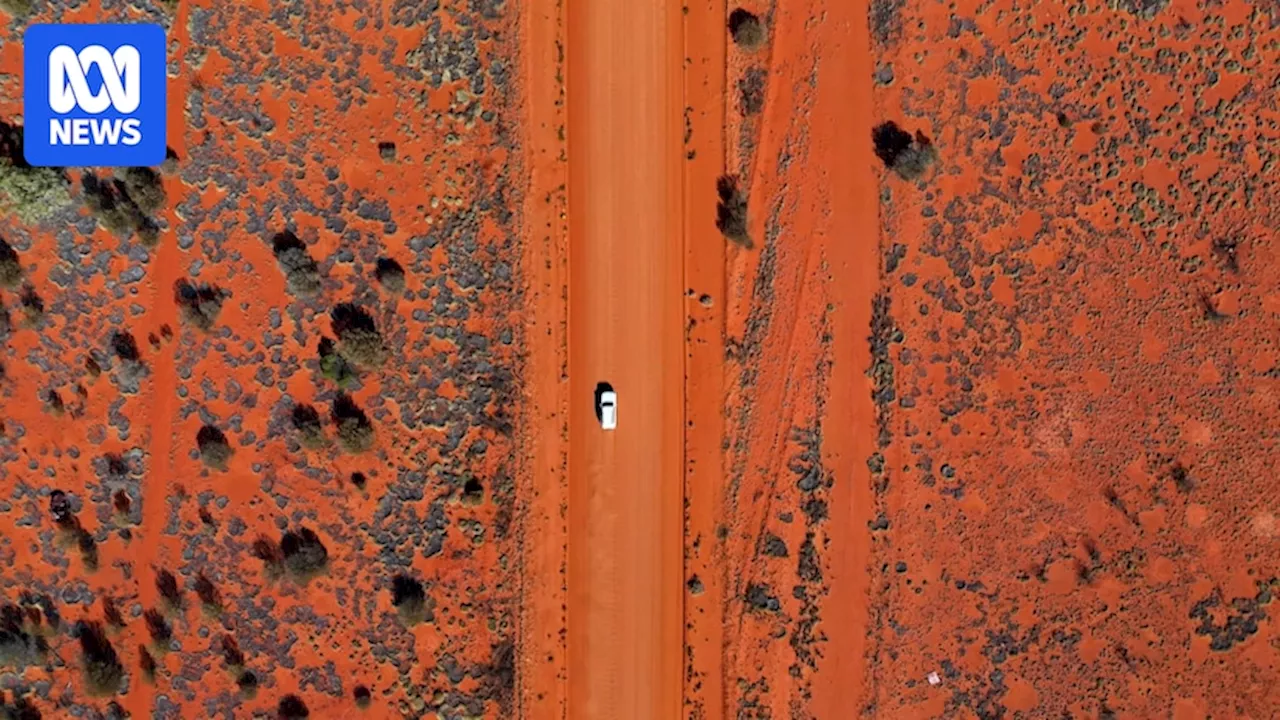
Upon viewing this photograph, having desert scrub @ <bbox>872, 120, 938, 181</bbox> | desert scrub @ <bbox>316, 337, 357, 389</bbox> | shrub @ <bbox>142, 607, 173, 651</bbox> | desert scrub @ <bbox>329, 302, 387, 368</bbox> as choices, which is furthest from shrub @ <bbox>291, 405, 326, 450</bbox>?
desert scrub @ <bbox>872, 120, 938, 181</bbox>

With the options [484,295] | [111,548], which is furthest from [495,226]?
[111,548]

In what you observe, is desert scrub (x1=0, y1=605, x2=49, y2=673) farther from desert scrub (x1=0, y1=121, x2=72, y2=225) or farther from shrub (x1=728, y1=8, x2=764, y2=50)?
shrub (x1=728, y1=8, x2=764, y2=50)

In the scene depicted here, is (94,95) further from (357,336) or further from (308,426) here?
(308,426)

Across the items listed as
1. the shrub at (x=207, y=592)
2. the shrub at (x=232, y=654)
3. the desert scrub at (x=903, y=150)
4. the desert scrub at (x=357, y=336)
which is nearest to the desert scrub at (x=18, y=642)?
the shrub at (x=207, y=592)

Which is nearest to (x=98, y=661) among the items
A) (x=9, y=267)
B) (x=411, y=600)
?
(x=411, y=600)

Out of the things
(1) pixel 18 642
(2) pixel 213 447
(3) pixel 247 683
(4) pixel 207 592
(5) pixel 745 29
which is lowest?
(3) pixel 247 683
